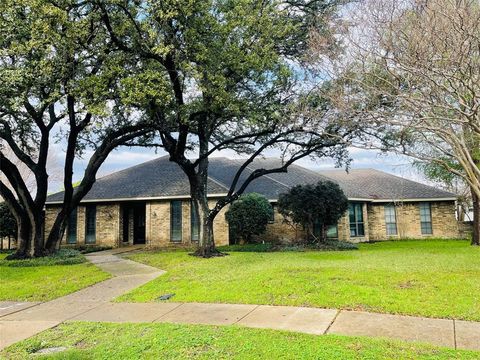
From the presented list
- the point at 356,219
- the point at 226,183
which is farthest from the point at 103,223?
the point at 356,219

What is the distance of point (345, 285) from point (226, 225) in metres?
13.1

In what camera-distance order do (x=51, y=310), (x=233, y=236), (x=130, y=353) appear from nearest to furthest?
(x=130, y=353) → (x=51, y=310) → (x=233, y=236)

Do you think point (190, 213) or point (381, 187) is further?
point (381, 187)

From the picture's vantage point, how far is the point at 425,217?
24.8 meters

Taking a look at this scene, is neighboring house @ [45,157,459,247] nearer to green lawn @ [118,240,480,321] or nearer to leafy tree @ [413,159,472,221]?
leafy tree @ [413,159,472,221]

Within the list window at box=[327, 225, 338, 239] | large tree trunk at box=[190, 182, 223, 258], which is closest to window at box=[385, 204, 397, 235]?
window at box=[327, 225, 338, 239]

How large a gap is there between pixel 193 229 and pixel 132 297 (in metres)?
13.1

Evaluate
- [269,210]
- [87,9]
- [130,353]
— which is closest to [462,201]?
[269,210]

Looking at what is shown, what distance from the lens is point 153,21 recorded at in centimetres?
1207

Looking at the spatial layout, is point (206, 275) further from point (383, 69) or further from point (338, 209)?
point (338, 209)

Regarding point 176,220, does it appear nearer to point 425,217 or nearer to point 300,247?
point 300,247

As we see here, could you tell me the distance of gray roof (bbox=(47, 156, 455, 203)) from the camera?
73.7ft

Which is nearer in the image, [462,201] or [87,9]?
[87,9]

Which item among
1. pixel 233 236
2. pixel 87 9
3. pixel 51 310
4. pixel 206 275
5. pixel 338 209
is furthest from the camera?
pixel 233 236
